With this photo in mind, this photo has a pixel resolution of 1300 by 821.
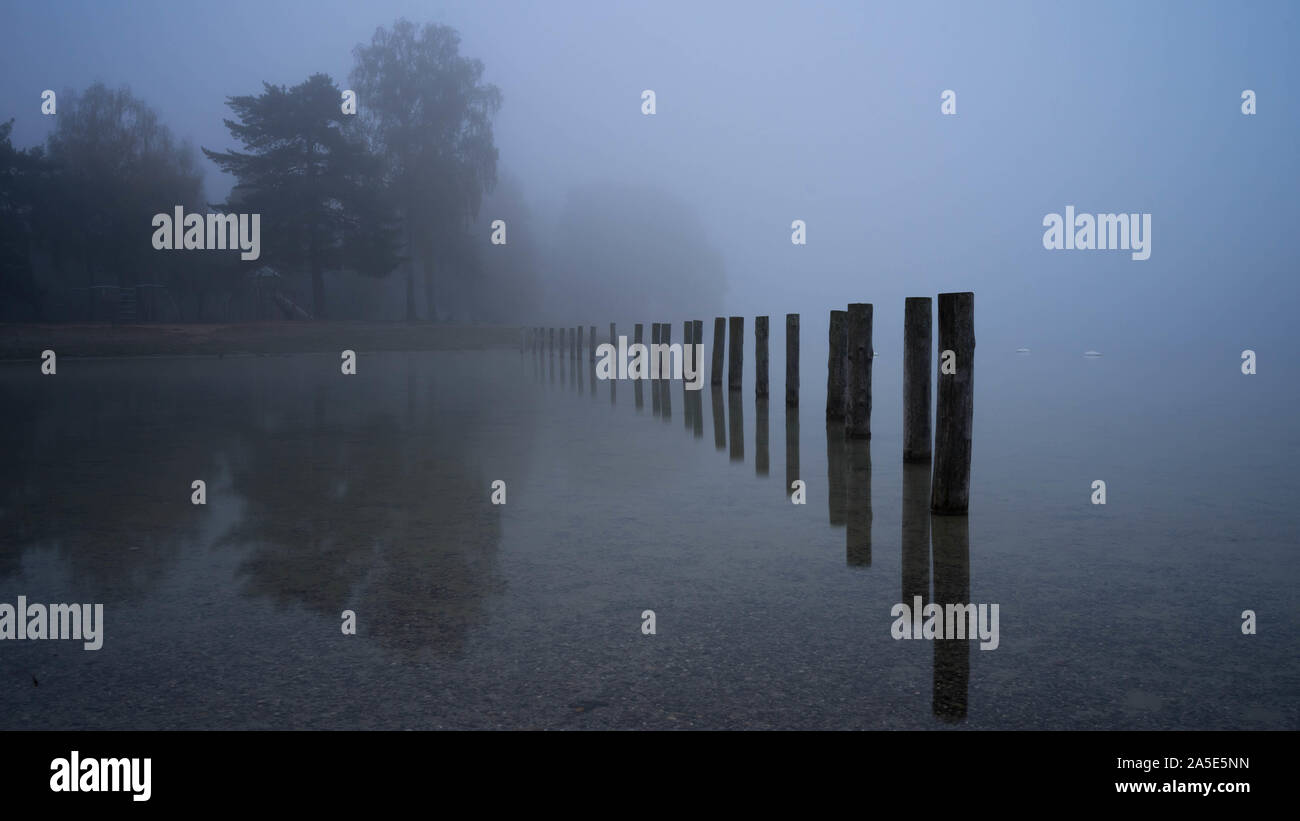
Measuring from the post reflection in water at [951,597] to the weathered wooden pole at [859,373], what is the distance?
5.27m

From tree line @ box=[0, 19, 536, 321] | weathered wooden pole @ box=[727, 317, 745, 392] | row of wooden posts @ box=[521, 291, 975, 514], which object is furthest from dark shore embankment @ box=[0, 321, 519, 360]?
row of wooden posts @ box=[521, 291, 975, 514]

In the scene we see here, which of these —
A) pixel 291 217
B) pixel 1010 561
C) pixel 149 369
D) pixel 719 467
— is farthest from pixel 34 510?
pixel 291 217

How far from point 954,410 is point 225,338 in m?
40.8

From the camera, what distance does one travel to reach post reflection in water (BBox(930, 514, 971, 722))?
391 centimetres

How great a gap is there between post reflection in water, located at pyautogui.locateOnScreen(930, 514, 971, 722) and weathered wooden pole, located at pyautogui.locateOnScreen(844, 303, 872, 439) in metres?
5.27

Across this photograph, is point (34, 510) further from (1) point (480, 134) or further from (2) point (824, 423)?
(1) point (480, 134)

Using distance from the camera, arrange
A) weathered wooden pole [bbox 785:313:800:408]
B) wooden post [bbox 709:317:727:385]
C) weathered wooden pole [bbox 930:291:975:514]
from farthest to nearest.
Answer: wooden post [bbox 709:317:727:385], weathered wooden pole [bbox 785:313:800:408], weathered wooden pole [bbox 930:291:975:514]

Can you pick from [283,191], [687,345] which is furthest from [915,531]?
[283,191]

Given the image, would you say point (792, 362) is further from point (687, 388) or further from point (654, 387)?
point (654, 387)

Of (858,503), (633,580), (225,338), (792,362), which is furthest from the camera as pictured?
(225,338)

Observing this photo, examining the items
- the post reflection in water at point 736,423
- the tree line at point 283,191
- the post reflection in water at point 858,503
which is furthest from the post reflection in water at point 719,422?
the tree line at point 283,191

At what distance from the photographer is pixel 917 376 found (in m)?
9.72

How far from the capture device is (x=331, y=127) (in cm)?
5303

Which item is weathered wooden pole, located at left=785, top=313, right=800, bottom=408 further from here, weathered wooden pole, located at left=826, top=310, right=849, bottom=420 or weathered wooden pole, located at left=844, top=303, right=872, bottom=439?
weathered wooden pole, located at left=844, top=303, right=872, bottom=439
